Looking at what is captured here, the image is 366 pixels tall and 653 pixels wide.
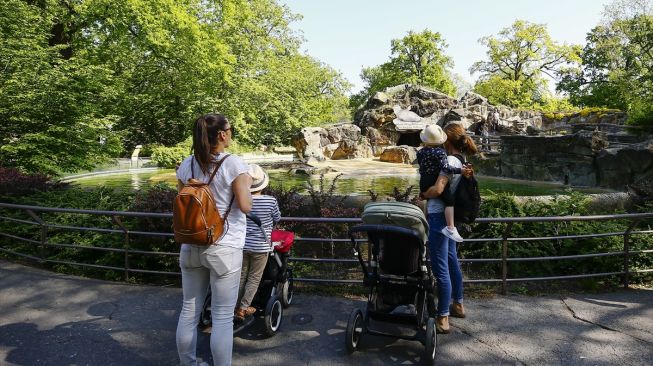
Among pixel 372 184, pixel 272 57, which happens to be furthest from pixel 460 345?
pixel 272 57

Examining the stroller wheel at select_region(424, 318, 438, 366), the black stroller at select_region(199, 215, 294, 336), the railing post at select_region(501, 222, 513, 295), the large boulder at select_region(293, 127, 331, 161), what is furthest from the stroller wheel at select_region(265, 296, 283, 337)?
the large boulder at select_region(293, 127, 331, 161)

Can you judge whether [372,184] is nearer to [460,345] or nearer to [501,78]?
[460,345]

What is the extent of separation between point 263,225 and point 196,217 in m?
1.02

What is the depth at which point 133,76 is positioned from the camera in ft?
79.4

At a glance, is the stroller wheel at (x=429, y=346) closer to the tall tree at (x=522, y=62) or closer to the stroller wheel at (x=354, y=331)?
the stroller wheel at (x=354, y=331)

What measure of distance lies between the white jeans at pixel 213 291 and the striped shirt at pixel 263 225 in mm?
695

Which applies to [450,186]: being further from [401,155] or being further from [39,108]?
[401,155]

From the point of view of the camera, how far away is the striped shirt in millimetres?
3566

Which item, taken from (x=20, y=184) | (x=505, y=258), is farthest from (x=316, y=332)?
(x=20, y=184)

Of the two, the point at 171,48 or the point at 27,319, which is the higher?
the point at 171,48

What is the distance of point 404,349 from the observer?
3539mm

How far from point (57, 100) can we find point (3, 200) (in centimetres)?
355

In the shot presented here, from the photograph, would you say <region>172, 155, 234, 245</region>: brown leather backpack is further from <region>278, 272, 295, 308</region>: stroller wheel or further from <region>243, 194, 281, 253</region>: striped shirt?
<region>278, 272, 295, 308</region>: stroller wheel

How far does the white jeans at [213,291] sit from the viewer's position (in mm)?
2734
